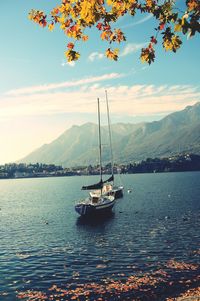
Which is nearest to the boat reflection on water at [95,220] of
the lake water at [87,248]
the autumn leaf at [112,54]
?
the lake water at [87,248]

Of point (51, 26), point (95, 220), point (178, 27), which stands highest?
point (51, 26)

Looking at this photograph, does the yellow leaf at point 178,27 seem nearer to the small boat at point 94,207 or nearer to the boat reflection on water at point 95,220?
the boat reflection on water at point 95,220

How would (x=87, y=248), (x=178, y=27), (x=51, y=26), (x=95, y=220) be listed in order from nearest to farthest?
(x=178, y=27)
(x=51, y=26)
(x=87, y=248)
(x=95, y=220)

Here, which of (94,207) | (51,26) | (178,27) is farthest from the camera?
(94,207)

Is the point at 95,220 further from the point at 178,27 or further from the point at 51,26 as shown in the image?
the point at 178,27

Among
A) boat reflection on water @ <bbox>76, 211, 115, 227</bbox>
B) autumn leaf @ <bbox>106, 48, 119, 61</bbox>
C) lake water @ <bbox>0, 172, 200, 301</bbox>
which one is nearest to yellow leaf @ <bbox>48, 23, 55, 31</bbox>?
autumn leaf @ <bbox>106, 48, 119, 61</bbox>

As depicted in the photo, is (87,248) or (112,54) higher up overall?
(112,54)

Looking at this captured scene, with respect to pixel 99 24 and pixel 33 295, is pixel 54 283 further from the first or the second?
pixel 99 24

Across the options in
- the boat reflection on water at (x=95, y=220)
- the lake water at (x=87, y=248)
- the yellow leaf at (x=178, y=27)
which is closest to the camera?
the yellow leaf at (x=178, y=27)

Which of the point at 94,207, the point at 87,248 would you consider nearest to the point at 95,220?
the point at 94,207

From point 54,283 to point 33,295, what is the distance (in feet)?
11.8

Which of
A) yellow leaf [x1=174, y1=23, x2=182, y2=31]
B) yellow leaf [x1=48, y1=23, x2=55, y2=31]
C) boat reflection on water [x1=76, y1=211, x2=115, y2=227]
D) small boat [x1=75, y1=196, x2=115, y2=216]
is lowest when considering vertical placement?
boat reflection on water [x1=76, y1=211, x2=115, y2=227]

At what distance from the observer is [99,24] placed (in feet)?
41.3

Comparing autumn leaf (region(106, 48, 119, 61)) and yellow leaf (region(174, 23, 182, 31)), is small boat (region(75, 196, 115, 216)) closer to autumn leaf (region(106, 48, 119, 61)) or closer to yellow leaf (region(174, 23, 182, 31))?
autumn leaf (region(106, 48, 119, 61))
